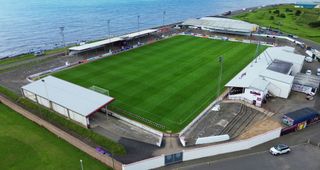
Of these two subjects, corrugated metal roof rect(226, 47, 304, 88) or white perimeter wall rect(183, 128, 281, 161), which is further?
corrugated metal roof rect(226, 47, 304, 88)

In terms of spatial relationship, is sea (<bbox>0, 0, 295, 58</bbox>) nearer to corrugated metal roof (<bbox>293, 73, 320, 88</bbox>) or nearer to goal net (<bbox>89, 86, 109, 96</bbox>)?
goal net (<bbox>89, 86, 109, 96</bbox>)

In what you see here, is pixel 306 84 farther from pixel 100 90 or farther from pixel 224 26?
pixel 224 26

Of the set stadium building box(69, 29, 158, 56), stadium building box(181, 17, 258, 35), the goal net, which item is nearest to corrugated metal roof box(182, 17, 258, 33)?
stadium building box(181, 17, 258, 35)

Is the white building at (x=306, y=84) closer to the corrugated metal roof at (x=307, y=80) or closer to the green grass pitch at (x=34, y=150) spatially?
the corrugated metal roof at (x=307, y=80)

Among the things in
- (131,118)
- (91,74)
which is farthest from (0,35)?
(131,118)

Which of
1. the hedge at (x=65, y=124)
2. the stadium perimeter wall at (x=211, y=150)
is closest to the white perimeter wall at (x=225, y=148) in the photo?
the stadium perimeter wall at (x=211, y=150)

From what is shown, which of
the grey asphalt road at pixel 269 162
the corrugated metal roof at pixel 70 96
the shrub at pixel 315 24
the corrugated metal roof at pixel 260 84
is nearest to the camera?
the grey asphalt road at pixel 269 162

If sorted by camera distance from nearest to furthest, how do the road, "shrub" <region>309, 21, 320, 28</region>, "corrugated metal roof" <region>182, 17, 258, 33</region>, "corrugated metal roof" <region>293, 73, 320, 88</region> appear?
the road
"corrugated metal roof" <region>293, 73, 320, 88</region>
"corrugated metal roof" <region>182, 17, 258, 33</region>
"shrub" <region>309, 21, 320, 28</region>
